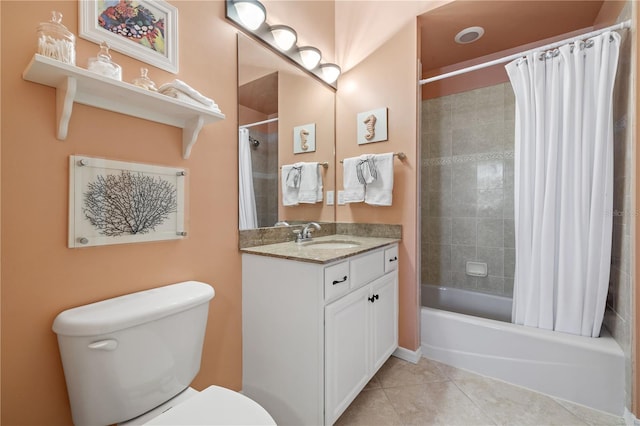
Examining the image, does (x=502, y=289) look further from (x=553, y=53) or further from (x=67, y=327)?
(x=67, y=327)

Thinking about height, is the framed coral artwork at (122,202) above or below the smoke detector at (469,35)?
below

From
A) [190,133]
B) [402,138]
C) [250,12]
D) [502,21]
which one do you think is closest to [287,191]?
[190,133]

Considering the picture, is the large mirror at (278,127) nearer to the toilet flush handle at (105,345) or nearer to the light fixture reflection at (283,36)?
the light fixture reflection at (283,36)

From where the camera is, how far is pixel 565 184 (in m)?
1.59

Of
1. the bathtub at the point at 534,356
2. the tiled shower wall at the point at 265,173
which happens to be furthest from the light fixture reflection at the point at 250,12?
the bathtub at the point at 534,356

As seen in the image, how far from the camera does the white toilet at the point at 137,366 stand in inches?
31.2

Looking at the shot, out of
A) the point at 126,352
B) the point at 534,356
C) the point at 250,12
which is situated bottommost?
the point at 534,356

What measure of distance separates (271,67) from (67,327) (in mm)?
1583

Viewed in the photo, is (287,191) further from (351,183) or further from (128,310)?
(128,310)

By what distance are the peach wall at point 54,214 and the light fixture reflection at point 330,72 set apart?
98cm

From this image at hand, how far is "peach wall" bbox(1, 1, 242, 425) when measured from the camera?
2.63ft

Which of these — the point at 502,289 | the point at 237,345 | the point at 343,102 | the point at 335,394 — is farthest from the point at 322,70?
the point at 502,289

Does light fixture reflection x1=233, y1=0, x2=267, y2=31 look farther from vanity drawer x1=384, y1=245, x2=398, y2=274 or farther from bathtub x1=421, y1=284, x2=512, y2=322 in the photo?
bathtub x1=421, y1=284, x2=512, y2=322

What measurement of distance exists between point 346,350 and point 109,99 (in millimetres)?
1443
